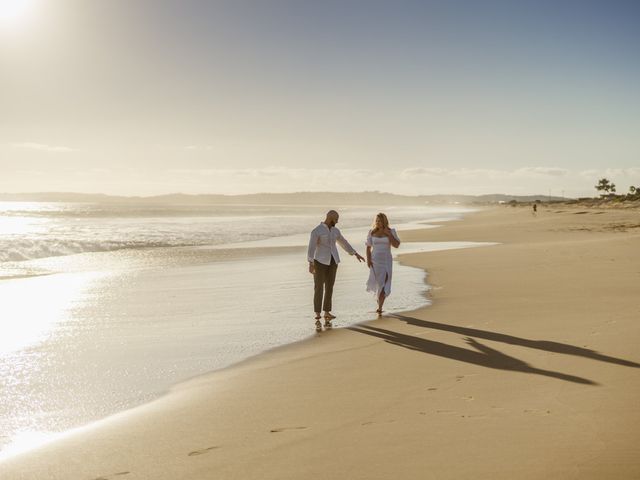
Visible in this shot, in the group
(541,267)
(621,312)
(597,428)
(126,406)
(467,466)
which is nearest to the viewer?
(467,466)

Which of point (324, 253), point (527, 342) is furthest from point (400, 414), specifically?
point (324, 253)

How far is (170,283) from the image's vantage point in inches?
574

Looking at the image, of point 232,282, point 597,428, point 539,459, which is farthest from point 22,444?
point 232,282

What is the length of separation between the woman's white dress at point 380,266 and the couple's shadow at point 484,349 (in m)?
1.42

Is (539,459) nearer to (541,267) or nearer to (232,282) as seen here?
(232,282)

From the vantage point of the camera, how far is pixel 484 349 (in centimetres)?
712

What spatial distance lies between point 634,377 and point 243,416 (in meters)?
3.96

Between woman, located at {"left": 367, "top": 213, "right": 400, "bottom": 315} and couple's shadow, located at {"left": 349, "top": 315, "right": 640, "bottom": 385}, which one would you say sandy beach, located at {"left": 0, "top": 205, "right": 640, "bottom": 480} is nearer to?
couple's shadow, located at {"left": 349, "top": 315, "right": 640, "bottom": 385}

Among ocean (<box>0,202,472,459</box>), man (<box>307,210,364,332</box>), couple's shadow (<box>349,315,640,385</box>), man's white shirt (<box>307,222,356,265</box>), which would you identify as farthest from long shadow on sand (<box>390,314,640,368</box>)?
man's white shirt (<box>307,222,356,265</box>)

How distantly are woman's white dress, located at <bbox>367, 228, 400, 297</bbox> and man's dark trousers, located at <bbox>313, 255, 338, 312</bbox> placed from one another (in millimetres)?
810

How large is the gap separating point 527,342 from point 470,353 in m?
1.04

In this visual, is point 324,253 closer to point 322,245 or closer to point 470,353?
point 322,245

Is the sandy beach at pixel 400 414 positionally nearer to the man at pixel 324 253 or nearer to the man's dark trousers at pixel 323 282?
the man's dark trousers at pixel 323 282

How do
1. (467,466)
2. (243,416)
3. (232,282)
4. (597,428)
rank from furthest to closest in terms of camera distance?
(232,282), (243,416), (597,428), (467,466)
